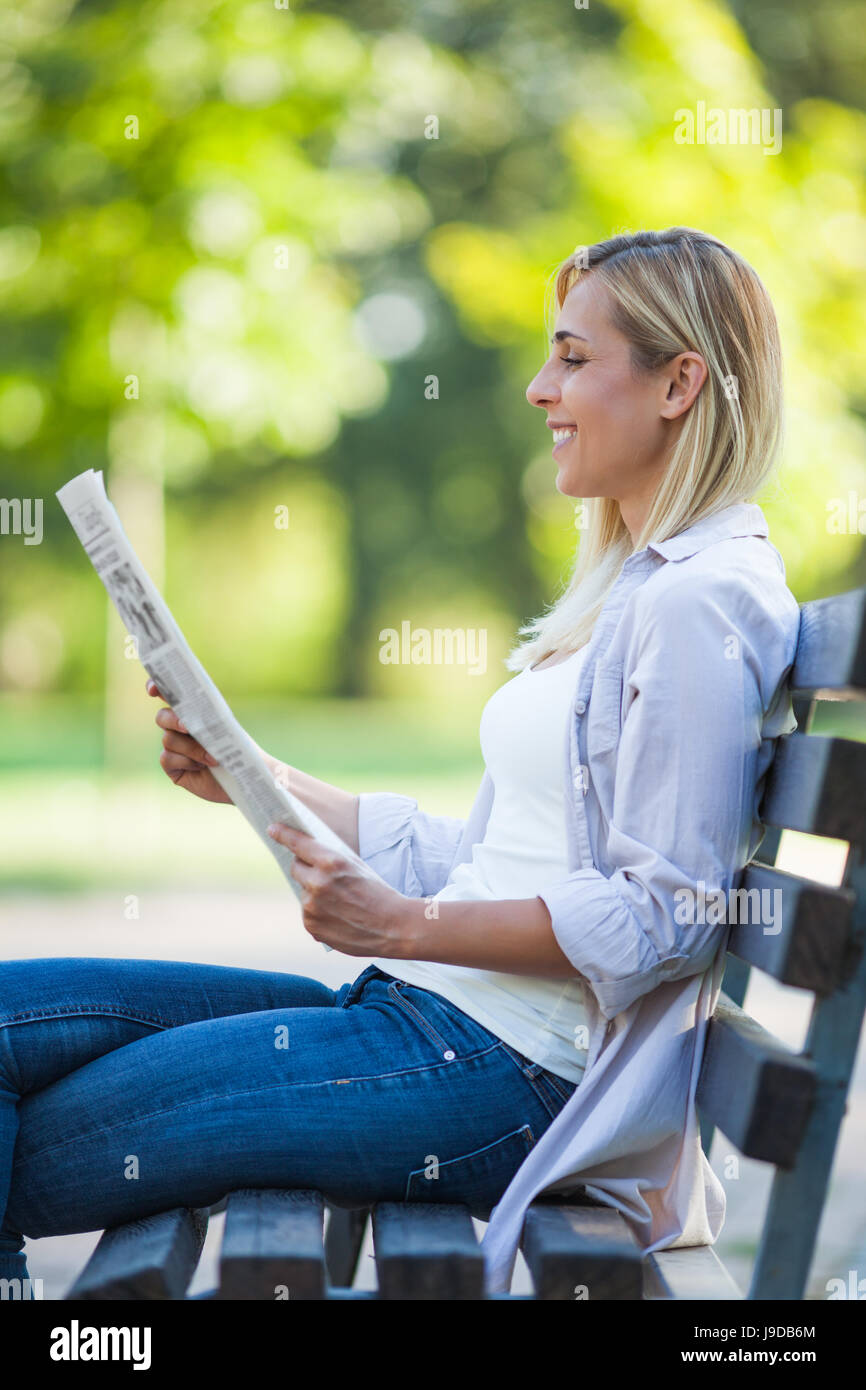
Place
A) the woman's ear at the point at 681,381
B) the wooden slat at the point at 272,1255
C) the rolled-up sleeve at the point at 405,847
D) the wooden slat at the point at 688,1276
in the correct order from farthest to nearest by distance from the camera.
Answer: the rolled-up sleeve at the point at 405,847, the woman's ear at the point at 681,381, the wooden slat at the point at 688,1276, the wooden slat at the point at 272,1255

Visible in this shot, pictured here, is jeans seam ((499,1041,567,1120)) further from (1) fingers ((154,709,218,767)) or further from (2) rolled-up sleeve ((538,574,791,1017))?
(1) fingers ((154,709,218,767))

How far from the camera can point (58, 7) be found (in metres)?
9.51

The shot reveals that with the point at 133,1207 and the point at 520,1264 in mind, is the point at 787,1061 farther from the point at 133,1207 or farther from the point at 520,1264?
the point at 520,1264

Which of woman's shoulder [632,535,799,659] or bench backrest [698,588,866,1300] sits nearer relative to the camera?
bench backrest [698,588,866,1300]

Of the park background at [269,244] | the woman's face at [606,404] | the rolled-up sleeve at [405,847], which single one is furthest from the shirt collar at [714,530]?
the park background at [269,244]

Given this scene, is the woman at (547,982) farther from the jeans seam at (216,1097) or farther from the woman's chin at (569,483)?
the woman's chin at (569,483)

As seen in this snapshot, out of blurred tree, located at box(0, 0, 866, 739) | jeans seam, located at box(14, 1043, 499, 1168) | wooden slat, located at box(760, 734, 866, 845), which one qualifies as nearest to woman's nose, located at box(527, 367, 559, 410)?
wooden slat, located at box(760, 734, 866, 845)

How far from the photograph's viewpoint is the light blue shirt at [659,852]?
1.85 metres

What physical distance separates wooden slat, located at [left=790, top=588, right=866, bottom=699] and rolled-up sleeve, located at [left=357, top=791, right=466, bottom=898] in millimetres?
806

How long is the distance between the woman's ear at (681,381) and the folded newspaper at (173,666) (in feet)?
2.73

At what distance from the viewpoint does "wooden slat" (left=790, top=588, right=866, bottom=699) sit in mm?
1640

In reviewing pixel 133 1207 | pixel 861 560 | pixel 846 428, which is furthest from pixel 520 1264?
pixel 861 560

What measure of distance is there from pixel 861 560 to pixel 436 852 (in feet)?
61.6

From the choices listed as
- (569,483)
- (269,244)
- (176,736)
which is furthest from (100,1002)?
(269,244)
